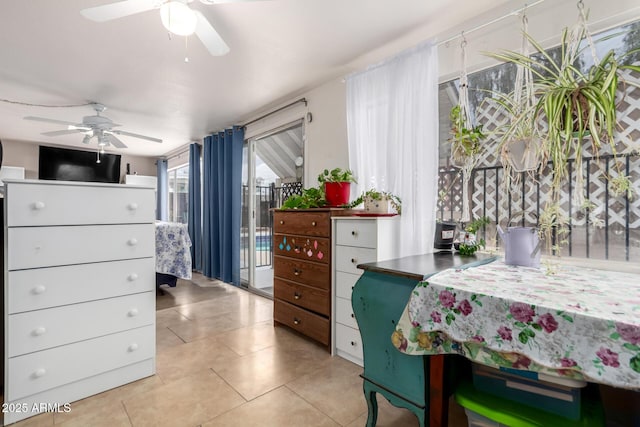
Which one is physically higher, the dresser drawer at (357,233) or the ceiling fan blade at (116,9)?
the ceiling fan blade at (116,9)

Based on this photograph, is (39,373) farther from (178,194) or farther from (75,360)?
(178,194)

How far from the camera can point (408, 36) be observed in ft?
7.25

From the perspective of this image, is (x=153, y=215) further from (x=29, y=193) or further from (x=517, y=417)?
(x=517, y=417)

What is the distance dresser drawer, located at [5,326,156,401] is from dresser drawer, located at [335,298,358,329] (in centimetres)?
122

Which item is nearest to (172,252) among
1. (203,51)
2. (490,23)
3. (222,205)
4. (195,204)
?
(222,205)

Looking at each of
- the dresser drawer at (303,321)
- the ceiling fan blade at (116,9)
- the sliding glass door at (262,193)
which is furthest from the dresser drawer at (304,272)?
the ceiling fan blade at (116,9)

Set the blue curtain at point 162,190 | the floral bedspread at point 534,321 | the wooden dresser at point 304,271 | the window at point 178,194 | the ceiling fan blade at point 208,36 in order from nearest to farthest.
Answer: the floral bedspread at point 534,321
the ceiling fan blade at point 208,36
the wooden dresser at point 304,271
the window at point 178,194
the blue curtain at point 162,190

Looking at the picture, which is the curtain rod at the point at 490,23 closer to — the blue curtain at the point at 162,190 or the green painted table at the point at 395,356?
the green painted table at the point at 395,356

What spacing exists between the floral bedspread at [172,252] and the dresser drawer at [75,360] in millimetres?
2108

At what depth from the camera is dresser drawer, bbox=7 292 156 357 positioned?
5.01ft

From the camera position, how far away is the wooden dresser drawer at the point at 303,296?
233 cm

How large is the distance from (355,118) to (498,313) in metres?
1.95

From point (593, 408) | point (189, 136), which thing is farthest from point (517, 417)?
point (189, 136)

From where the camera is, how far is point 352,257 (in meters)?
2.14
